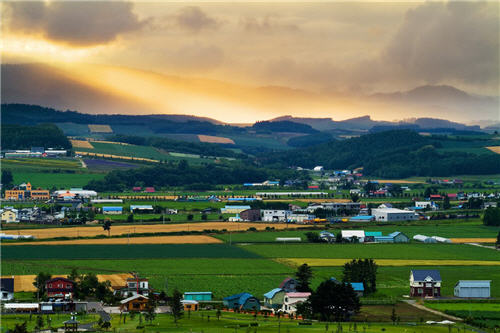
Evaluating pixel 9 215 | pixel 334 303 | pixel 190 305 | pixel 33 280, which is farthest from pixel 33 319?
pixel 9 215

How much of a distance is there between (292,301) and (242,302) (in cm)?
254

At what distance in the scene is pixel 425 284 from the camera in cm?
5288

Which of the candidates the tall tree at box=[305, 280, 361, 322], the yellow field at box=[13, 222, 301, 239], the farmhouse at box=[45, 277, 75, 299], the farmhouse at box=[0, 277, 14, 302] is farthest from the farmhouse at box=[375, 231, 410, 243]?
the farmhouse at box=[0, 277, 14, 302]

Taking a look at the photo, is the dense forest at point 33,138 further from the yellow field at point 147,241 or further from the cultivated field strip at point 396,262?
the cultivated field strip at point 396,262

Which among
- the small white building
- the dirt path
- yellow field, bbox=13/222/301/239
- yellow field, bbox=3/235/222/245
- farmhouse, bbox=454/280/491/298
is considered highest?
the small white building

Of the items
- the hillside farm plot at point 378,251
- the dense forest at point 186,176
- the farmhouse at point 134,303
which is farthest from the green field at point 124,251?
the dense forest at point 186,176

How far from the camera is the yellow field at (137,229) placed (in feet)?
251

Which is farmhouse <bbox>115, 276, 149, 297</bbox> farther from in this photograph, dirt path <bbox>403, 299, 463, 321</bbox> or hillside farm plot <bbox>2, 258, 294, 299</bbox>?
dirt path <bbox>403, 299, 463, 321</bbox>

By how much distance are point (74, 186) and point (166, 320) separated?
78.0 meters

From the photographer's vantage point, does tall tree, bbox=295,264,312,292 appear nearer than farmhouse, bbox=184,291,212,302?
No

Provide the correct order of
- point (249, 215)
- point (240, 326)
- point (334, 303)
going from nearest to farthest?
point (240, 326), point (334, 303), point (249, 215)

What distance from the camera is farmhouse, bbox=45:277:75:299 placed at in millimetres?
49844

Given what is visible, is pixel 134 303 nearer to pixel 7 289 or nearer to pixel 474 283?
pixel 7 289

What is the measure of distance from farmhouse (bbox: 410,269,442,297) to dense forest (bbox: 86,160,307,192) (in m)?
72.0
